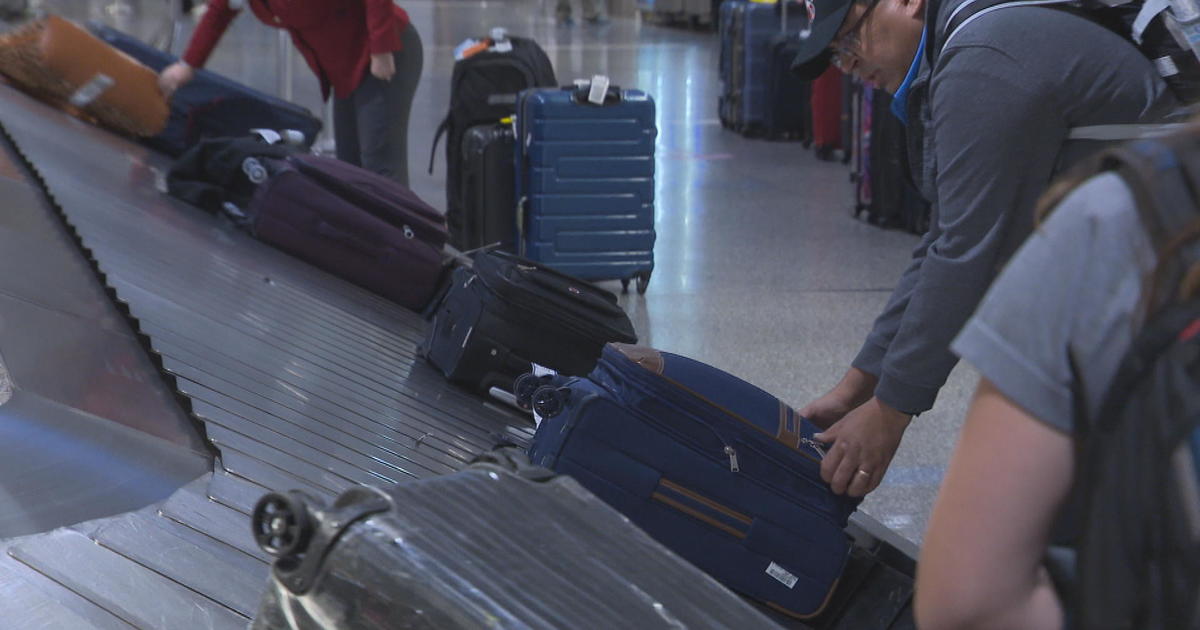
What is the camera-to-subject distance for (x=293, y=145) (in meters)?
5.04

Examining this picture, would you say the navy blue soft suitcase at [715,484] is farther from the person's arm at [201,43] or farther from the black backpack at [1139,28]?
the person's arm at [201,43]

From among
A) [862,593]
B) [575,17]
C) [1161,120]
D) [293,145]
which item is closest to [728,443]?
[862,593]

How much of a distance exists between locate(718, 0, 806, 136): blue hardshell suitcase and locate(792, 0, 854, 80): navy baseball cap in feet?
25.5

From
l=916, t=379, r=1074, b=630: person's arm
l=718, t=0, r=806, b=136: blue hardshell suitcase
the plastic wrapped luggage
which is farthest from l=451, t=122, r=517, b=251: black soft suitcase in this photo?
l=718, t=0, r=806, b=136: blue hardshell suitcase

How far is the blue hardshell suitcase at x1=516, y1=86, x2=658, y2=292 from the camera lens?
5.03 metres

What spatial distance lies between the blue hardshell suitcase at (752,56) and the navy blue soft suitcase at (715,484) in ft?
25.9

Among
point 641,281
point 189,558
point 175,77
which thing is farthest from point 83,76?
point 189,558

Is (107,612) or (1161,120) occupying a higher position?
(1161,120)

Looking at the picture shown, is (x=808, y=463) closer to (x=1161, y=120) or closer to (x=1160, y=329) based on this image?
(x=1161, y=120)

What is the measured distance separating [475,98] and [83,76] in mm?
1483

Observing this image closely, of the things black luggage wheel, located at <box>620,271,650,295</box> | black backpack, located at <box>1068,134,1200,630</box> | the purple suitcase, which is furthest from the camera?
black luggage wheel, located at <box>620,271,650,295</box>

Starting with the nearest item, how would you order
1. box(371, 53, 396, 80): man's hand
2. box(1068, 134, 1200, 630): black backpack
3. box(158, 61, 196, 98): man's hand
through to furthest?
box(1068, 134, 1200, 630): black backpack, box(371, 53, 396, 80): man's hand, box(158, 61, 196, 98): man's hand

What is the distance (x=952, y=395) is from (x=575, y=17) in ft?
77.1

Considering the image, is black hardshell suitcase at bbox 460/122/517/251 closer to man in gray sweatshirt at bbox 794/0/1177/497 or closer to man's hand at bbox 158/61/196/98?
man's hand at bbox 158/61/196/98
